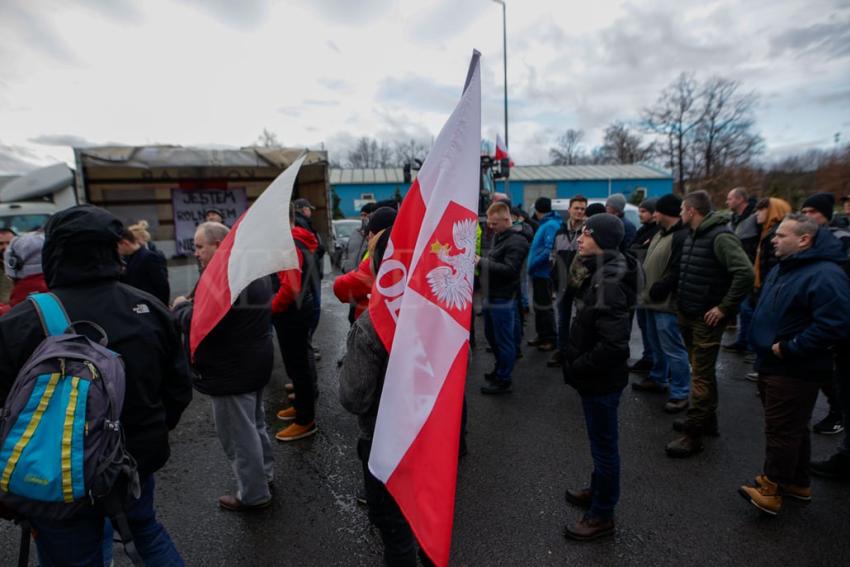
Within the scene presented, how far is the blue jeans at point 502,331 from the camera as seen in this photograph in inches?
179

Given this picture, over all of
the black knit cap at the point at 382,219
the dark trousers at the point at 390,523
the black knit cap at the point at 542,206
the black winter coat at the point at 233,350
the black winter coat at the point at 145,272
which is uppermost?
the black knit cap at the point at 542,206

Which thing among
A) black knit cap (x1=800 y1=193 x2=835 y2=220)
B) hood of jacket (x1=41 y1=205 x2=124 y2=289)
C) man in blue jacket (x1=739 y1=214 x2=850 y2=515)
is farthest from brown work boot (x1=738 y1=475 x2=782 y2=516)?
hood of jacket (x1=41 y1=205 x2=124 y2=289)

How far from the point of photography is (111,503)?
1715mm

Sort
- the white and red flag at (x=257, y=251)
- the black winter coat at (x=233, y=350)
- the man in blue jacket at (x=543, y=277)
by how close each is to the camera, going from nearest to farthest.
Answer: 1. the white and red flag at (x=257, y=251)
2. the black winter coat at (x=233, y=350)
3. the man in blue jacket at (x=543, y=277)

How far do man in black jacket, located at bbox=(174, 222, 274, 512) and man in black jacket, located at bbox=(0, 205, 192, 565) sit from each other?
64 centimetres

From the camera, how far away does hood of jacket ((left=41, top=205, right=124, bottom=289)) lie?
1.69 meters

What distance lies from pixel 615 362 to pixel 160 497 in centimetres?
317

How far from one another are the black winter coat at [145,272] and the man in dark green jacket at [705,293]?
482cm

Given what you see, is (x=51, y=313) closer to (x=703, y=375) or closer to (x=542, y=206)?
(x=703, y=375)

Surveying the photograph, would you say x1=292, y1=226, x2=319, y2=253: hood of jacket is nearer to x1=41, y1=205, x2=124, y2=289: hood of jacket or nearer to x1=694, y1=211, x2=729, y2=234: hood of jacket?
x1=41, y1=205, x2=124, y2=289: hood of jacket

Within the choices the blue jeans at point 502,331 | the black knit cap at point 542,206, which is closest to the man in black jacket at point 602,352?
the blue jeans at point 502,331

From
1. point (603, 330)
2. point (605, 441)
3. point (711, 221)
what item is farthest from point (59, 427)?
point (711, 221)

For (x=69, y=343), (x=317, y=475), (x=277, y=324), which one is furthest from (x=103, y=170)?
(x=69, y=343)

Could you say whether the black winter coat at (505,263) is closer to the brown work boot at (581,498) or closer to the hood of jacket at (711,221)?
the hood of jacket at (711,221)
